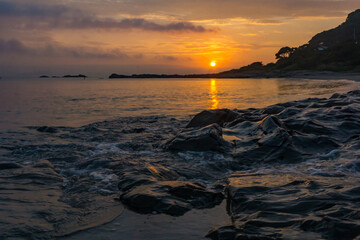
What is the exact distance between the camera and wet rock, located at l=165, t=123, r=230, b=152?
872 cm

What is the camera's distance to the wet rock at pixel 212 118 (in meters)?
13.0

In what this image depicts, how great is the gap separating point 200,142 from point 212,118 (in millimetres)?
4611

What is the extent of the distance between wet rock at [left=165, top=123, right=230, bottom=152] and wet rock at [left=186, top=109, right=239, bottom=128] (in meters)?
3.50

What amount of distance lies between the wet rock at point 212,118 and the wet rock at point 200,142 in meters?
3.50

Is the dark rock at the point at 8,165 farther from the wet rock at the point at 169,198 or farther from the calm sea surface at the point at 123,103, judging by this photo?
the calm sea surface at the point at 123,103

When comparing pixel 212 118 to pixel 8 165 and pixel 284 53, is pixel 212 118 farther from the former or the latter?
pixel 284 53

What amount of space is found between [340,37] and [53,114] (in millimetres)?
155615

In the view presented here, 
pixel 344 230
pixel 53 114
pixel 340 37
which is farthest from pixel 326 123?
pixel 340 37

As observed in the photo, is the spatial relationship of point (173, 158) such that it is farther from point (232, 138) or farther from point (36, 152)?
point (36, 152)

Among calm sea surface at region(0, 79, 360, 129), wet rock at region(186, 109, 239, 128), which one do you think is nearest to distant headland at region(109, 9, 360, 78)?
calm sea surface at region(0, 79, 360, 129)

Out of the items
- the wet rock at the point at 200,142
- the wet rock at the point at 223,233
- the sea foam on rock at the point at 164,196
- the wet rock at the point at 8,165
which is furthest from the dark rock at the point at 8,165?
the wet rock at the point at 223,233

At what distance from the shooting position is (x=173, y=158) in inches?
323

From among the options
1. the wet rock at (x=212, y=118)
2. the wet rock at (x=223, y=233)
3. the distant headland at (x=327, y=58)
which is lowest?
the wet rock at (x=223, y=233)

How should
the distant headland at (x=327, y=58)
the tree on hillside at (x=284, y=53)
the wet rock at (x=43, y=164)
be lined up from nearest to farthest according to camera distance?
the wet rock at (x=43, y=164), the distant headland at (x=327, y=58), the tree on hillside at (x=284, y=53)
